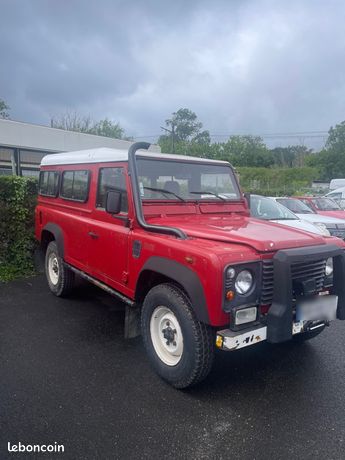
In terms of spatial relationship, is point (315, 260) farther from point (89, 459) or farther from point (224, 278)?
point (89, 459)

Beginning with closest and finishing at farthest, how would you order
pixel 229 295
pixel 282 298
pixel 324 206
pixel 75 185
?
pixel 229 295 < pixel 282 298 < pixel 75 185 < pixel 324 206

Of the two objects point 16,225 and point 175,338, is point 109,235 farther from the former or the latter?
point 16,225

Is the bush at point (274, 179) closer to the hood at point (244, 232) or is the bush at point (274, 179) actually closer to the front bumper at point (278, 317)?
the hood at point (244, 232)

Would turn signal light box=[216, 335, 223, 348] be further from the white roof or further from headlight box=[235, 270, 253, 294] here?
the white roof

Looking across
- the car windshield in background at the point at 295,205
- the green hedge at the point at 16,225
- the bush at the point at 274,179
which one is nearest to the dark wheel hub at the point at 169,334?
the green hedge at the point at 16,225

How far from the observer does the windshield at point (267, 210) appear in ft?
25.0

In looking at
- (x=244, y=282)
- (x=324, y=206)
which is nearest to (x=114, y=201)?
(x=244, y=282)

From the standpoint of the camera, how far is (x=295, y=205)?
10547 mm

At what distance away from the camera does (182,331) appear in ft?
9.93

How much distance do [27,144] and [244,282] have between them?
18.4 metres

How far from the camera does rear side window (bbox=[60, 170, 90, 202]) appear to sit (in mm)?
4648

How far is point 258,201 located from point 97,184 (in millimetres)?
4644

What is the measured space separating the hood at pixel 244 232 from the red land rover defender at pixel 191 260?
11mm

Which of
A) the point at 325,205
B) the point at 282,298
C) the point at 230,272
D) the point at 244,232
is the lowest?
the point at 282,298
